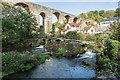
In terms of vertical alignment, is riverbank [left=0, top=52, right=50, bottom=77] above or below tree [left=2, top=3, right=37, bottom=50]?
below

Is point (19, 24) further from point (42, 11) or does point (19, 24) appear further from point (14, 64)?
point (42, 11)

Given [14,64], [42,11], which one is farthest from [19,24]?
[42,11]

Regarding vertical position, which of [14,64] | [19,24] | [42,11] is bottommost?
[14,64]

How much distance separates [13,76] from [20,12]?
11206 millimetres

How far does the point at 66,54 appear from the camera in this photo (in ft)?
32.9

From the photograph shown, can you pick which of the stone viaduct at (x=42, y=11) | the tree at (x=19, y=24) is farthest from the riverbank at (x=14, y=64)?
the stone viaduct at (x=42, y=11)

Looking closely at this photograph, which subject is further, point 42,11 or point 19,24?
point 42,11

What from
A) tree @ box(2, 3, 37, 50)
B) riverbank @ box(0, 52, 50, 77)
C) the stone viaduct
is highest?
the stone viaduct

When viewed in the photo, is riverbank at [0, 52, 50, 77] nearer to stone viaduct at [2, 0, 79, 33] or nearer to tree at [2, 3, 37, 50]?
tree at [2, 3, 37, 50]

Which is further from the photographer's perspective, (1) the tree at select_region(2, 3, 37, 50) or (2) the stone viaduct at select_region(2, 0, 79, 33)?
(2) the stone viaduct at select_region(2, 0, 79, 33)

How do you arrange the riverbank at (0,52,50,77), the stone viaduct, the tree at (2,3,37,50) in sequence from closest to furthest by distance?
the riverbank at (0,52,50,77)
the tree at (2,3,37,50)
the stone viaduct

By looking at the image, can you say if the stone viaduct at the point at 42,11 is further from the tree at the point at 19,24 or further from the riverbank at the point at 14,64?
the riverbank at the point at 14,64

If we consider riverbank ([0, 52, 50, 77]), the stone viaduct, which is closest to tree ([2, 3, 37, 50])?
riverbank ([0, 52, 50, 77])

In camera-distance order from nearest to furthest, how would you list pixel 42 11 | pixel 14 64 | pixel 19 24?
pixel 14 64 < pixel 19 24 < pixel 42 11
